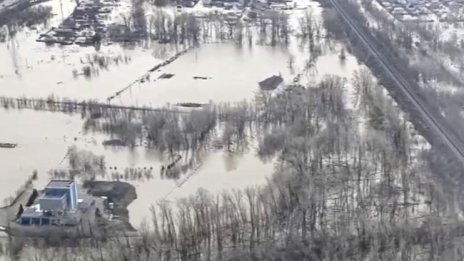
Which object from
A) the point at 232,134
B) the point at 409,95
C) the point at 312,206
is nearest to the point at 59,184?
the point at 232,134

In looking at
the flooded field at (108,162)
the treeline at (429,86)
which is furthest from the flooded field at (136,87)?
the treeline at (429,86)

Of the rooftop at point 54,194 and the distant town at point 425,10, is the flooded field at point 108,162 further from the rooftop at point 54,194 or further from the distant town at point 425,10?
the distant town at point 425,10

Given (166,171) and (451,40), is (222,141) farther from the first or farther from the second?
(451,40)

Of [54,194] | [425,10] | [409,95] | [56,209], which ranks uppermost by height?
[425,10]

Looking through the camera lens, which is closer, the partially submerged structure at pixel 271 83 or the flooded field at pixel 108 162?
the flooded field at pixel 108 162

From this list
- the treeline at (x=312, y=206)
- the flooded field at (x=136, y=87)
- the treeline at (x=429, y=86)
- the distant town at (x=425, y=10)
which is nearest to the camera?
the treeline at (x=312, y=206)

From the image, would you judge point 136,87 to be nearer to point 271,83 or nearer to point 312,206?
point 271,83

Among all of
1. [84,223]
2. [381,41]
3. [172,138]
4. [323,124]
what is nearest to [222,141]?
[172,138]
